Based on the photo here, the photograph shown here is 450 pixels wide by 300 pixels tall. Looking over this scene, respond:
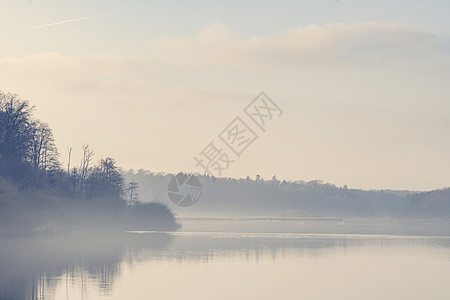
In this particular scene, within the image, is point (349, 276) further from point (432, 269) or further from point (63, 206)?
point (63, 206)

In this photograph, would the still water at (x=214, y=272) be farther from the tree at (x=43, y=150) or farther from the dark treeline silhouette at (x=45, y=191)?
the tree at (x=43, y=150)

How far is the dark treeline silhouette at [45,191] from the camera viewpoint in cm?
8106

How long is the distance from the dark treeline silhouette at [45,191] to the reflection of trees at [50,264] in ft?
28.2

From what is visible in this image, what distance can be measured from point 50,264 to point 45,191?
51.2 m

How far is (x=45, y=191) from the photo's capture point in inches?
3819

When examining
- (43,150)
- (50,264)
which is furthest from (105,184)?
(50,264)

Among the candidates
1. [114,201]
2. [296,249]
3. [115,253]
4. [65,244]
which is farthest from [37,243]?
[114,201]

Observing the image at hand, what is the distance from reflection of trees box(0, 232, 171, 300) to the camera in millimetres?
35156

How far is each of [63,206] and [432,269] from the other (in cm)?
6258

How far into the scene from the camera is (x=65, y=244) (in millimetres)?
69000

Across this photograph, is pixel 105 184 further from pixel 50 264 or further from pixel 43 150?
pixel 50 264

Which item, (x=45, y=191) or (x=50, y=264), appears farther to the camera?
(x=45, y=191)

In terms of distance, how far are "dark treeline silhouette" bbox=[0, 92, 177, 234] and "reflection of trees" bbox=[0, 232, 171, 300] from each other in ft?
28.2

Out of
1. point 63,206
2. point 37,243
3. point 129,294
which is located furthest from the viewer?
point 63,206
